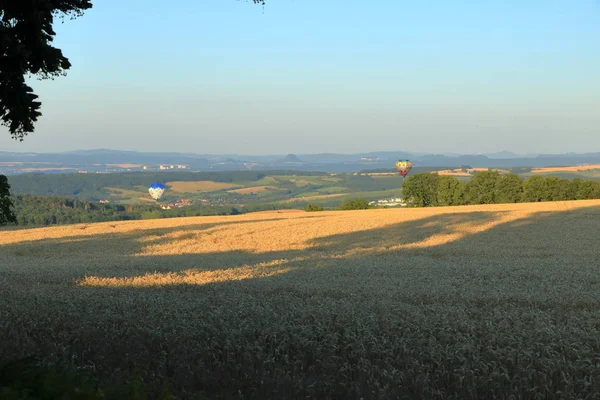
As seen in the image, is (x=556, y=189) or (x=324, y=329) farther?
(x=556, y=189)

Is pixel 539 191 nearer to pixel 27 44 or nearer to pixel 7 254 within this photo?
pixel 7 254

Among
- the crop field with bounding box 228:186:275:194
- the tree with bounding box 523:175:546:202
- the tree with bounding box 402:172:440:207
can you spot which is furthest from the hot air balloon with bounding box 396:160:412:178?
the crop field with bounding box 228:186:275:194

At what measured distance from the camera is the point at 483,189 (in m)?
78.3

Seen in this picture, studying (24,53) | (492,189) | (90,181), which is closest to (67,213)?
(492,189)

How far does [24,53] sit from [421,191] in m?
80.1

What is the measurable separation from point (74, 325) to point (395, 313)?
157 inches

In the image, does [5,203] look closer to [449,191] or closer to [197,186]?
[449,191]

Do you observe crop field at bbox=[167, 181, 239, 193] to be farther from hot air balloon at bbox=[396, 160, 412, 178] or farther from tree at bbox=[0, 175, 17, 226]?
tree at bbox=[0, 175, 17, 226]

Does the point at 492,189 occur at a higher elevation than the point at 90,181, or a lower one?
higher

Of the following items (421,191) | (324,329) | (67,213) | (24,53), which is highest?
(24,53)

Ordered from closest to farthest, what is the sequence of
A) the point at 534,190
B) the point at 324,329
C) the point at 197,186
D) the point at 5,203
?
the point at 324,329
the point at 5,203
the point at 534,190
the point at 197,186

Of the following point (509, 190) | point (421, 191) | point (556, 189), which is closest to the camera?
point (556, 189)

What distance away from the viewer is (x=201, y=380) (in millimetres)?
5168

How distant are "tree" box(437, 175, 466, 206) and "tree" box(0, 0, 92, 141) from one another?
249 ft
